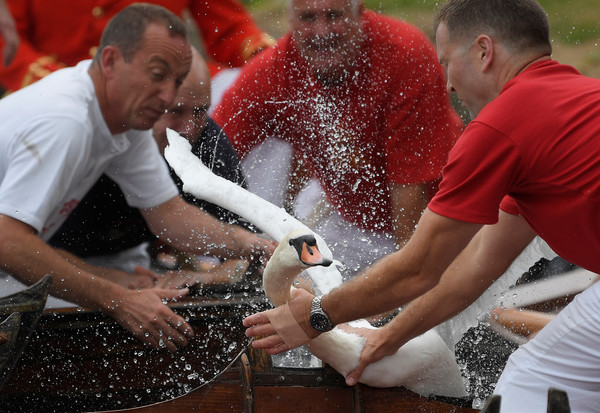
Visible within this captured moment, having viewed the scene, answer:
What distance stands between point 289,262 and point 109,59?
1.48m

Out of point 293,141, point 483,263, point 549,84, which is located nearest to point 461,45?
point 549,84

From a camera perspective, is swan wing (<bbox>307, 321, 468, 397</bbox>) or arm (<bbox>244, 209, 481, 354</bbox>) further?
swan wing (<bbox>307, 321, 468, 397</bbox>)

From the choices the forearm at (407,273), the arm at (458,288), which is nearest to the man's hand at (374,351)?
the arm at (458,288)

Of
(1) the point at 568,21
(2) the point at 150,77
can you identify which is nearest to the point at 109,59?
(2) the point at 150,77

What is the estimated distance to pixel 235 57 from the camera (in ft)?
13.3

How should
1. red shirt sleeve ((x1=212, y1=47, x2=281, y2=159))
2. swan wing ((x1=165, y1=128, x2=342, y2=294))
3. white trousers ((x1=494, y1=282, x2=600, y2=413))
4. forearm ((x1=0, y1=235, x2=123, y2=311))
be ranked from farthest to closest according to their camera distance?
1. red shirt sleeve ((x1=212, y1=47, x2=281, y2=159))
2. forearm ((x1=0, y1=235, x2=123, y2=311))
3. swan wing ((x1=165, y1=128, x2=342, y2=294))
4. white trousers ((x1=494, y1=282, x2=600, y2=413))

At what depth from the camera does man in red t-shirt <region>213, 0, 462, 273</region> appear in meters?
3.34

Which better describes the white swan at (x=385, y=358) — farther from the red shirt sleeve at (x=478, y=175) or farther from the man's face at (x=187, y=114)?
the man's face at (x=187, y=114)

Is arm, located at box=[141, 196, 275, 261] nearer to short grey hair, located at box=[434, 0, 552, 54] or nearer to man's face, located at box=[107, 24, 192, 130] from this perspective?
man's face, located at box=[107, 24, 192, 130]

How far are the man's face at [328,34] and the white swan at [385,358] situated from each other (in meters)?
1.24

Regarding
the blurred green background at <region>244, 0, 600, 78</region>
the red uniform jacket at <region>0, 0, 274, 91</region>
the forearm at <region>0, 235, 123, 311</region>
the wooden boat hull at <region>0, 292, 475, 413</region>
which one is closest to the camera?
the wooden boat hull at <region>0, 292, 475, 413</region>

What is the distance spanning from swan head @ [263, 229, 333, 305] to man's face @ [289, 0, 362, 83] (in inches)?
50.0

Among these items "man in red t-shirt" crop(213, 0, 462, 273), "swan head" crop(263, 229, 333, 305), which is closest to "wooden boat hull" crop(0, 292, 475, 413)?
"swan head" crop(263, 229, 333, 305)

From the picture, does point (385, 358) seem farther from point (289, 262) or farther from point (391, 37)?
point (391, 37)
